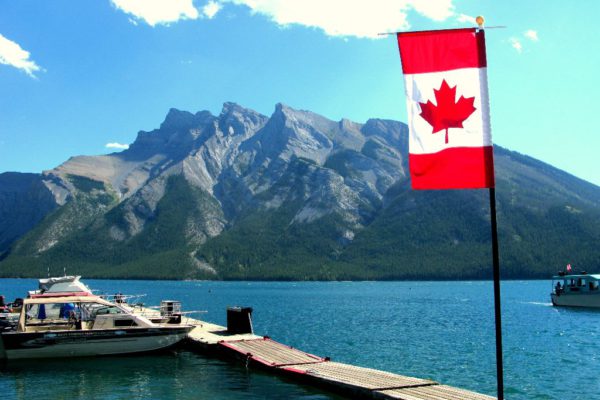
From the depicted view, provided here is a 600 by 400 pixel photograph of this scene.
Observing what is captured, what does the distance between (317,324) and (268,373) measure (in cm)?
3781

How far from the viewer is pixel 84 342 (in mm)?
37625

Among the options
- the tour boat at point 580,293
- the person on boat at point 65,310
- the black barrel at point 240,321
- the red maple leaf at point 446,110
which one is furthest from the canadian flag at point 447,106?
the tour boat at point 580,293

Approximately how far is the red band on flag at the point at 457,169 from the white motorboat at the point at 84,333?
95.5 feet

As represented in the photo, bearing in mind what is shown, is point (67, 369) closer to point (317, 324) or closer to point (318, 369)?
point (318, 369)

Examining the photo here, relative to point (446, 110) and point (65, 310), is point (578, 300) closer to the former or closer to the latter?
point (65, 310)

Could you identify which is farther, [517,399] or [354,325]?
[354,325]

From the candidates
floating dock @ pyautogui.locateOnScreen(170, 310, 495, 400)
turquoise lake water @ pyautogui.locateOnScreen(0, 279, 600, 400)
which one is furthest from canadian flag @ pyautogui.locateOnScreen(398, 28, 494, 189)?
turquoise lake water @ pyautogui.locateOnScreen(0, 279, 600, 400)

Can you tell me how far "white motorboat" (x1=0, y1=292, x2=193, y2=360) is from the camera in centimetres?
3694

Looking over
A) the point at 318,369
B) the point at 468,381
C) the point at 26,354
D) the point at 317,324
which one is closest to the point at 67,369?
the point at 26,354

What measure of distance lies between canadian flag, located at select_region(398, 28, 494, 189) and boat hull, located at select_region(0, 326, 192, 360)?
95.2 ft

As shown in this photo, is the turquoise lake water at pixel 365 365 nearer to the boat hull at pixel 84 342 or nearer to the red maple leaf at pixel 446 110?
the boat hull at pixel 84 342

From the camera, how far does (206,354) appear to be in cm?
3950

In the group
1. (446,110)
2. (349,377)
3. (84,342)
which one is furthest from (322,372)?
(84,342)

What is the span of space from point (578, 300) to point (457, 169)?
9170 cm
